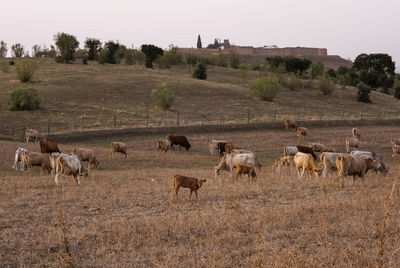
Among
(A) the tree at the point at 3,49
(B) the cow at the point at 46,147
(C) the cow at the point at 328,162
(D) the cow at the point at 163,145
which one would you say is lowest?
(D) the cow at the point at 163,145

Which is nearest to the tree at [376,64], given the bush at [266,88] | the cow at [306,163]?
the bush at [266,88]

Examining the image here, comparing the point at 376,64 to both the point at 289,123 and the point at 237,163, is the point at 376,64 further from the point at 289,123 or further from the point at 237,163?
the point at 237,163

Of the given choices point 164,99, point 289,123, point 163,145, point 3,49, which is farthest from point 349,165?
point 3,49

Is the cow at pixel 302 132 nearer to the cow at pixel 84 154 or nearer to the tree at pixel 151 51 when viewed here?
the cow at pixel 84 154

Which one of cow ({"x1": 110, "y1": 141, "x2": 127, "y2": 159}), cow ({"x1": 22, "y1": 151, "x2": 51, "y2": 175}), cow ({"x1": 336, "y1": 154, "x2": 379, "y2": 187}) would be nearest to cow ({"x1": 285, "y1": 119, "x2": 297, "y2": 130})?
cow ({"x1": 110, "y1": 141, "x2": 127, "y2": 159})

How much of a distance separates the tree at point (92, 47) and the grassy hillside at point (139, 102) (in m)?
10.5

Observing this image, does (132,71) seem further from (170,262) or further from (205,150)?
(170,262)

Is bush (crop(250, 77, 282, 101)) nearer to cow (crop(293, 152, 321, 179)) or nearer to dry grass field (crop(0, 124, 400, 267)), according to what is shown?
cow (crop(293, 152, 321, 179))

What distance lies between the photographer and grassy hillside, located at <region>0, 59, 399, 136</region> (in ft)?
128

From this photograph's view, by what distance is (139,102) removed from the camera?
48469 mm

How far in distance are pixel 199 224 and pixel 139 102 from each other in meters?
40.3

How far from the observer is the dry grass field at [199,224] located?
7.06 m

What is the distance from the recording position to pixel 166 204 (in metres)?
11.8

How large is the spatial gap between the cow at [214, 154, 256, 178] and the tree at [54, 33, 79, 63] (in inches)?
2357
